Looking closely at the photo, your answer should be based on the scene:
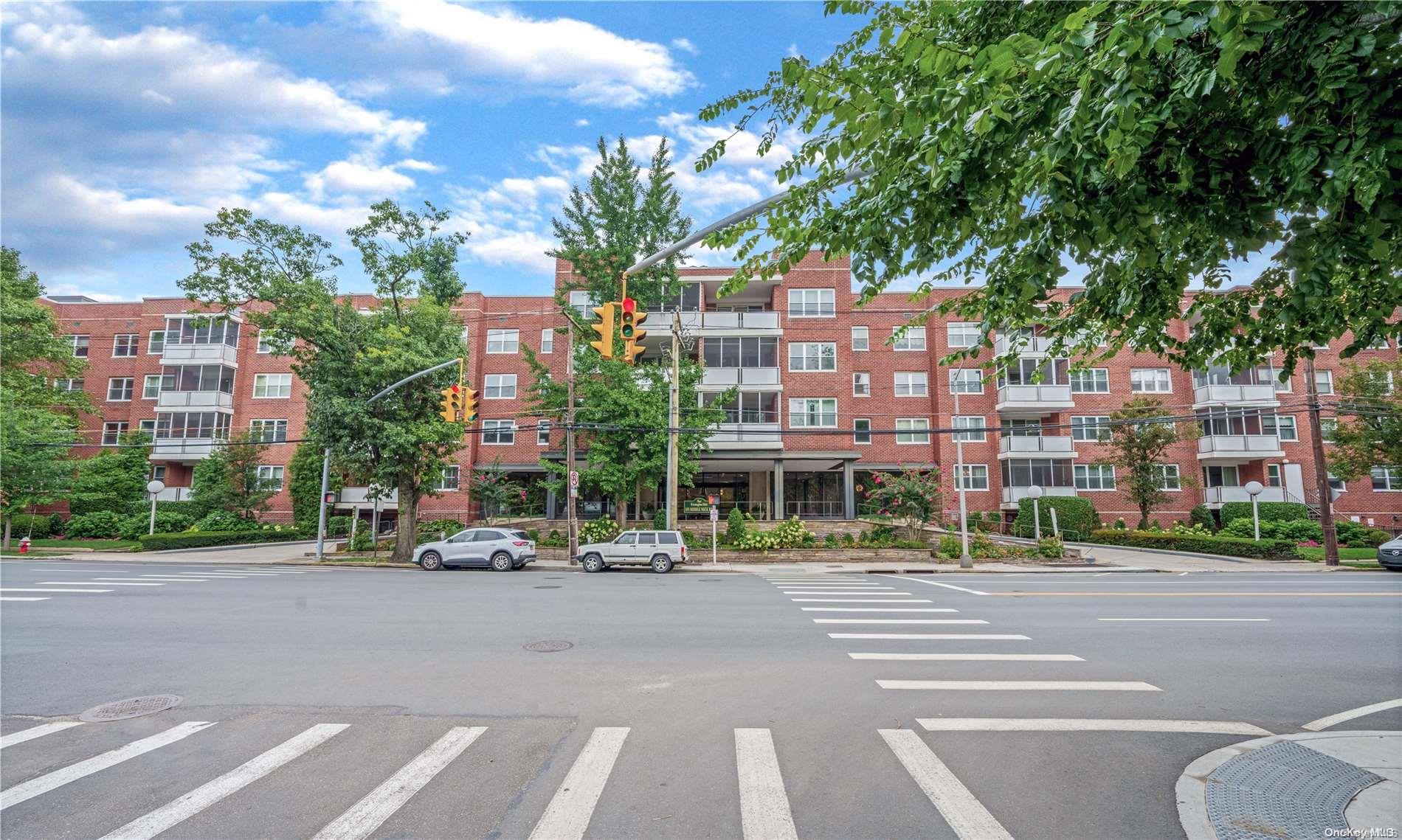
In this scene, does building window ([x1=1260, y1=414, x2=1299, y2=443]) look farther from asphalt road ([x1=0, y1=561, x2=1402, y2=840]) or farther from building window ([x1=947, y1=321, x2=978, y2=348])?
asphalt road ([x1=0, y1=561, x2=1402, y2=840])

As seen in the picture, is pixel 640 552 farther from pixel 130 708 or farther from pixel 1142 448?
pixel 1142 448

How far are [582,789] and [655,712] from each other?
1.87 metres

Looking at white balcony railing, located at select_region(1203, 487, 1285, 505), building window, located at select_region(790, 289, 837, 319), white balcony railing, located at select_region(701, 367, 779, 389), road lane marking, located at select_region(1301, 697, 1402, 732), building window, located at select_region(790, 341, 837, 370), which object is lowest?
road lane marking, located at select_region(1301, 697, 1402, 732)

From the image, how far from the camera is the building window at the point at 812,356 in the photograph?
3803 cm

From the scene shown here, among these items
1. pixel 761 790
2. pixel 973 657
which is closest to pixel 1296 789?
pixel 761 790

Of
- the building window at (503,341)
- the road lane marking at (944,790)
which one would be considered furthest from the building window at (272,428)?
the road lane marking at (944,790)

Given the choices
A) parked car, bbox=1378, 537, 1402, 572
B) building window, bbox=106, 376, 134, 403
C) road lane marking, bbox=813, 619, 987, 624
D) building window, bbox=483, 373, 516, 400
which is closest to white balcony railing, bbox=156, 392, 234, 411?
building window, bbox=106, 376, 134, 403

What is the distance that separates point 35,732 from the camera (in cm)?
622

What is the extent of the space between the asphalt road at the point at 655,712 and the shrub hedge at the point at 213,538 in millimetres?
21203

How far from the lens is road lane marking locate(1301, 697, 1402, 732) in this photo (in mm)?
6223

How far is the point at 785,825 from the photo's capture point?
4.18 meters

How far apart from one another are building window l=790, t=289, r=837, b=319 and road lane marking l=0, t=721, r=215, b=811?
35177 millimetres

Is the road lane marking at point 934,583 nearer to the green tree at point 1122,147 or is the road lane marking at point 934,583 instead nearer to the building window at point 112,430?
the green tree at point 1122,147

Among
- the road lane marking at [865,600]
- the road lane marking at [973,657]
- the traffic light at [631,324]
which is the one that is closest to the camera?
the road lane marking at [973,657]
